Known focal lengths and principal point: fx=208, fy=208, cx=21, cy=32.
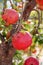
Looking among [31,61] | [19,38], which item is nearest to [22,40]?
[19,38]

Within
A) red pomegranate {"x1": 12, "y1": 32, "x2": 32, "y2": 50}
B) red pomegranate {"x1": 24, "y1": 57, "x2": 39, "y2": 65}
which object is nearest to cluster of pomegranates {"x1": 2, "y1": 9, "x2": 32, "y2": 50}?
red pomegranate {"x1": 12, "y1": 32, "x2": 32, "y2": 50}

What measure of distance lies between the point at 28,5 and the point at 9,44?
143 mm

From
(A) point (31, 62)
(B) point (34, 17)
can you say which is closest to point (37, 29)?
(A) point (31, 62)

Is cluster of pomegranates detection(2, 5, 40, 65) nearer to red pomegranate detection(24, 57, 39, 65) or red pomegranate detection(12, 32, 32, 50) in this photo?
red pomegranate detection(12, 32, 32, 50)

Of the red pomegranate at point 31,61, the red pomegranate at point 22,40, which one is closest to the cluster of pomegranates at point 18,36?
the red pomegranate at point 22,40

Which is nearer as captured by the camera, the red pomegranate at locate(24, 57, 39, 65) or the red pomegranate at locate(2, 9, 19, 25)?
the red pomegranate at locate(2, 9, 19, 25)

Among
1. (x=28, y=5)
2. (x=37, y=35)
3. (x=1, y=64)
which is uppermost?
(x=28, y=5)

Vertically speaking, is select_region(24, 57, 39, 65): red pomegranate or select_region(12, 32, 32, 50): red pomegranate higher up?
select_region(12, 32, 32, 50): red pomegranate

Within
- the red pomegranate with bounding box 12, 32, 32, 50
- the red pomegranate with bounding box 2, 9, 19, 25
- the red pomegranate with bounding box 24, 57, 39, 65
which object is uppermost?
the red pomegranate with bounding box 2, 9, 19, 25

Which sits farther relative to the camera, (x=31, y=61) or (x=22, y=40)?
(x=31, y=61)

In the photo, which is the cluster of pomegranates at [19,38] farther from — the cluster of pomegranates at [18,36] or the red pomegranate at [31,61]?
the red pomegranate at [31,61]

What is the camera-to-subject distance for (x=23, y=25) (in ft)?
2.03

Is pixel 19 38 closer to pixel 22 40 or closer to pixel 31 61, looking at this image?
pixel 22 40

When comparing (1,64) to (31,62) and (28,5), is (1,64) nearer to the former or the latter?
(31,62)
